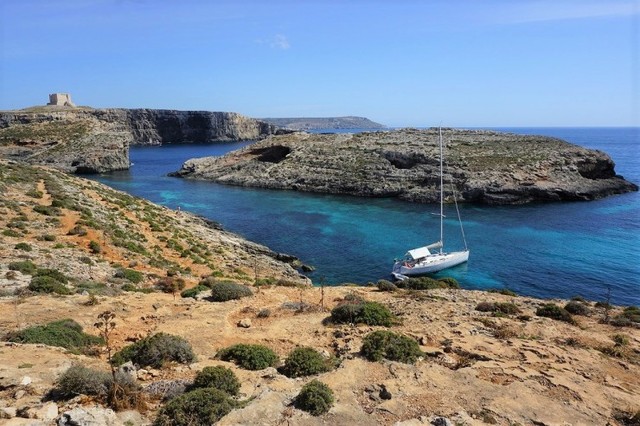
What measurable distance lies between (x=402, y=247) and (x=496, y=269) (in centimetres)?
1041

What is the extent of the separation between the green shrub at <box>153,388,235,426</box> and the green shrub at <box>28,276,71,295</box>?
13116 millimetres

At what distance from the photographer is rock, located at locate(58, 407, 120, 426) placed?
9.79 metres

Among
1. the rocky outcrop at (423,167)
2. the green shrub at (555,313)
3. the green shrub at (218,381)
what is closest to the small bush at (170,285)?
the green shrub at (218,381)

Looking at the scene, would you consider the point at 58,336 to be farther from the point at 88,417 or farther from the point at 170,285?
the point at 170,285

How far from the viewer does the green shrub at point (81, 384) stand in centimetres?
1128

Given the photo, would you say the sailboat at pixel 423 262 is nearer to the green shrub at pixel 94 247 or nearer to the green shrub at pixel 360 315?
the green shrub at pixel 360 315

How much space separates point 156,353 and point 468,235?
46.8 metres

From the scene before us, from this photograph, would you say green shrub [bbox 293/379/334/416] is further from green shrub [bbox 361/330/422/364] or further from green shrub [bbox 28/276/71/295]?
green shrub [bbox 28/276/71/295]

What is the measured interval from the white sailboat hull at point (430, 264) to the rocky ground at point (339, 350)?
1177 cm

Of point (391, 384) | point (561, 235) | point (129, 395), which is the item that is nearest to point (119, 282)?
point (129, 395)

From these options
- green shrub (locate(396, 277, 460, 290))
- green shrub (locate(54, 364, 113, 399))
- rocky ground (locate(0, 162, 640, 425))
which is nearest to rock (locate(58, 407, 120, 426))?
rocky ground (locate(0, 162, 640, 425))

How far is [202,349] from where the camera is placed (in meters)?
16.3

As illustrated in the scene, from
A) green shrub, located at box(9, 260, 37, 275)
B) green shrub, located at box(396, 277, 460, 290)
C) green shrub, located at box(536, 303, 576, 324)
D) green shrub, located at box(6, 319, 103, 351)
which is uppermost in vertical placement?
green shrub, located at box(9, 260, 37, 275)

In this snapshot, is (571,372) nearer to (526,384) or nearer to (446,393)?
(526,384)
